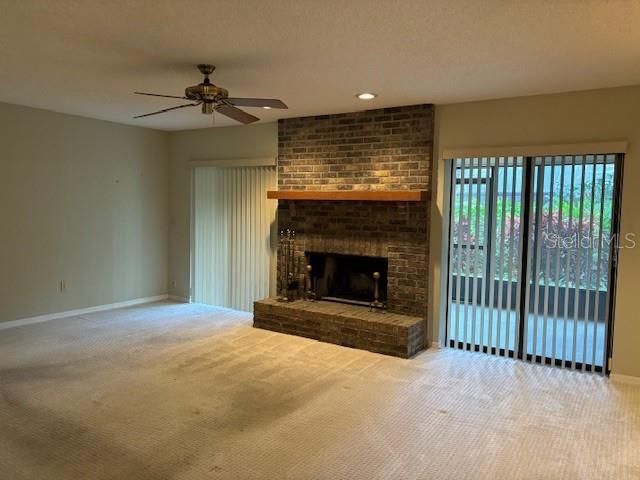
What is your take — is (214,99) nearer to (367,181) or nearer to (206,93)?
(206,93)

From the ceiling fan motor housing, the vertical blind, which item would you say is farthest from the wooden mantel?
the ceiling fan motor housing

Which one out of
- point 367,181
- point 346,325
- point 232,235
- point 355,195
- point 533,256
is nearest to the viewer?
point 533,256

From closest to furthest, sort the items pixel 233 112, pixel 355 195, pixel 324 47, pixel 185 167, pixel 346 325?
1. pixel 324 47
2. pixel 233 112
3. pixel 346 325
4. pixel 355 195
5. pixel 185 167

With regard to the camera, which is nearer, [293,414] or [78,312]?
[293,414]

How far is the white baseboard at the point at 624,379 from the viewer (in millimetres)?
4043

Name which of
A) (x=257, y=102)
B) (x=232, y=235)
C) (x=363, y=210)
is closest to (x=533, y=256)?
(x=363, y=210)

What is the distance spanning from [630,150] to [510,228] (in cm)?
111

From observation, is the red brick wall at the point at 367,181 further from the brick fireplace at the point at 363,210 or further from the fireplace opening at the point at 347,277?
the fireplace opening at the point at 347,277

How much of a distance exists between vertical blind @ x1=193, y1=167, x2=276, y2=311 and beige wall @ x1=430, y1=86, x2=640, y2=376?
2516 millimetres

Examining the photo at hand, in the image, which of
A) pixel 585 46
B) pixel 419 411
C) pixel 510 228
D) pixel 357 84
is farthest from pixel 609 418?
pixel 357 84

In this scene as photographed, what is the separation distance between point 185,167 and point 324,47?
4218 millimetres

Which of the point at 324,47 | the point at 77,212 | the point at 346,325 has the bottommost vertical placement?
the point at 346,325

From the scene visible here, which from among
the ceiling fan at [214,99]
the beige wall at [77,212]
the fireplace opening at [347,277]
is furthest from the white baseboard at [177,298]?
the ceiling fan at [214,99]

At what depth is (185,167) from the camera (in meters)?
6.88
